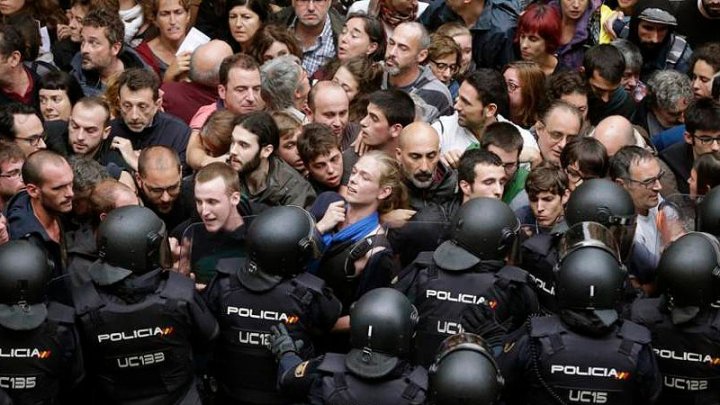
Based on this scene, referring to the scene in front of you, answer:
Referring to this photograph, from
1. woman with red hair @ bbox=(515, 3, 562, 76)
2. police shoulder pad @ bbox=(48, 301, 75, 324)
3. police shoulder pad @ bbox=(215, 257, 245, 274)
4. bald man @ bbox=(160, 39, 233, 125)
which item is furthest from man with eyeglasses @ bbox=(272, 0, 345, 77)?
police shoulder pad @ bbox=(48, 301, 75, 324)

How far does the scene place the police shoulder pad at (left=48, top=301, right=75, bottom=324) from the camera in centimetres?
703

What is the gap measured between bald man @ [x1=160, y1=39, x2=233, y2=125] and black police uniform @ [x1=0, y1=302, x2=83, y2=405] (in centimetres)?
351

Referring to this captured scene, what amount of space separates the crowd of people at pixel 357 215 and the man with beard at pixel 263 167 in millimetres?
14

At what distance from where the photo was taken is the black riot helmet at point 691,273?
279 inches

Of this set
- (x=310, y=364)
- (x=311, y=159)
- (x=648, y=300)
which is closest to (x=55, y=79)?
(x=311, y=159)

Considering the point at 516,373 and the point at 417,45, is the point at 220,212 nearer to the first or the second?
the point at 516,373

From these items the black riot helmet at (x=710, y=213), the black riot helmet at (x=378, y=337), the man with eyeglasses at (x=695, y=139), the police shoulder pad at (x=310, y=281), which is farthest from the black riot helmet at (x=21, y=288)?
the man with eyeglasses at (x=695, y=139)

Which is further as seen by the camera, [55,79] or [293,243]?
[55,79]

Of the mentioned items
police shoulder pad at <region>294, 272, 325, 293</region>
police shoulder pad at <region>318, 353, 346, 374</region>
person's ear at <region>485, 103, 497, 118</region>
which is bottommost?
person's ear at <region>485, 103, 497, 118</region>

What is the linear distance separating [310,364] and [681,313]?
1904 mm

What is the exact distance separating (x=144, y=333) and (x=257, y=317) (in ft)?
1.96

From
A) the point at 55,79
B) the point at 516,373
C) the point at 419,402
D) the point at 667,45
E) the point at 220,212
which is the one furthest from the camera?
the point at 667,45

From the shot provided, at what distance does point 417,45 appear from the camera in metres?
10.2

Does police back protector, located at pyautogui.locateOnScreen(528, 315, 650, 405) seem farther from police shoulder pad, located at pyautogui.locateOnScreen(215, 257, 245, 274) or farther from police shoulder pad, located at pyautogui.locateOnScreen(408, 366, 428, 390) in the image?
police shoulder pad, located at pyautogui.locateOnScreen(215, 257, 245, 274)
